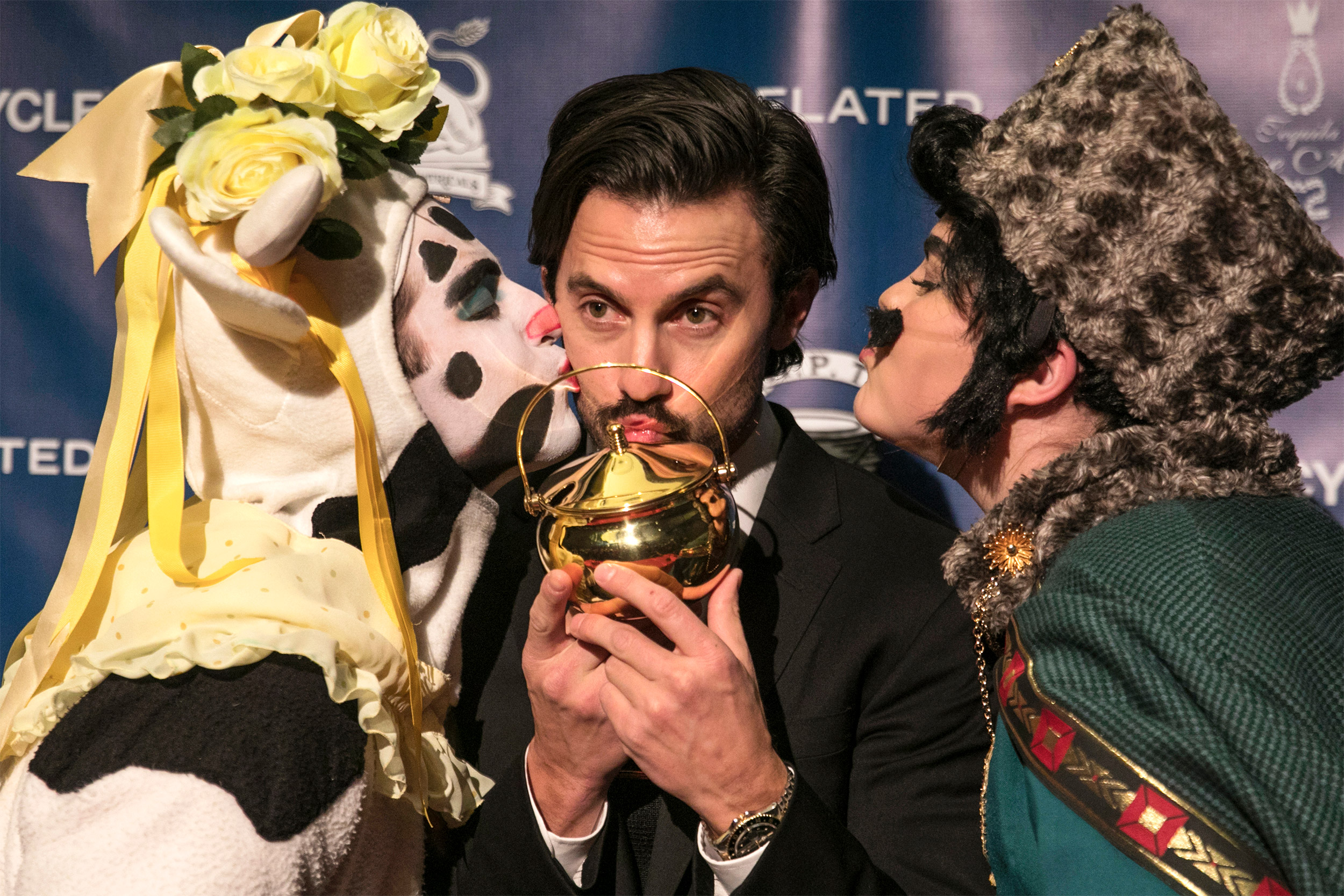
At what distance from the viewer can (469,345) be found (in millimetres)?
1522

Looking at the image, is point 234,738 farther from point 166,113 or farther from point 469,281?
point 166,113

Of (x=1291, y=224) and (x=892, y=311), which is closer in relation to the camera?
Result: (x=1291, y=224)

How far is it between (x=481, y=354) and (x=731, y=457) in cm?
56

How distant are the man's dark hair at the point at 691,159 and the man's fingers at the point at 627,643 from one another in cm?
77

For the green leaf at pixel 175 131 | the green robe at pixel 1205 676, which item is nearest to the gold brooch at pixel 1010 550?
the green robe at pixel 1205 676

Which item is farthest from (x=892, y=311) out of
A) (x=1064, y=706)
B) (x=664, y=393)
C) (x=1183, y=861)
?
Result: (x=1183, y=861)

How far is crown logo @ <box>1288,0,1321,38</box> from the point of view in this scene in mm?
2361

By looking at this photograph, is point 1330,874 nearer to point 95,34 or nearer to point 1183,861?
point 1183,861

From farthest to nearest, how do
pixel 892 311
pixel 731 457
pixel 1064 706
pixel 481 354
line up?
1. pixel 731 457
2. pixel 892 311
3. pixel 481 354
4. pixel 1064 706

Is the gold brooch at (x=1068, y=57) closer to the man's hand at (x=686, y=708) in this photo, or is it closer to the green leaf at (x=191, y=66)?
the man's hand at (x=686, y=708)

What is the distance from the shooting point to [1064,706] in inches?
46.5

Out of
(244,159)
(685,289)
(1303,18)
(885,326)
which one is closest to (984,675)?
(885,326)

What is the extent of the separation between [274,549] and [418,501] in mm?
208

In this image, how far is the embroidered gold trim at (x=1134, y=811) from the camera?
42.6 inches
